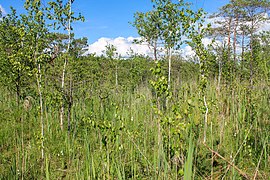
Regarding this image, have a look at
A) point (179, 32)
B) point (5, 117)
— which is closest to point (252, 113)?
point (5, 117)

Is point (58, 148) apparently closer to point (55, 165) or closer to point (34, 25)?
point (55, 165)

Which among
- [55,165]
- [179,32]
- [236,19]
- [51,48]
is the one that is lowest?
[55,165]

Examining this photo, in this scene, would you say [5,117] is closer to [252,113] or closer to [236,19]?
[252,113]

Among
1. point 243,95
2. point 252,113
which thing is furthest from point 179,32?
point 252,113

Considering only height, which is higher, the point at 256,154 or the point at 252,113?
the point at 252,113

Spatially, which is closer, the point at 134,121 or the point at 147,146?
the point at 147,146

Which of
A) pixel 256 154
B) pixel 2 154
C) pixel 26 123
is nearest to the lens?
pixel 256 154

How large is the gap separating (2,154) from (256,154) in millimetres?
4206

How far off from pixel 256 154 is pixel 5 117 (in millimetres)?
6067

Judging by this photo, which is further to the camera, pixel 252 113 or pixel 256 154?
pixel 252 113

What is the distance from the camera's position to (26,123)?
22.5 feet

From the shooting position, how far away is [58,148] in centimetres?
519

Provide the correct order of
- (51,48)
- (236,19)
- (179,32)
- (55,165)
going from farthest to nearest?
(236,19) < (179,32) < (51,48) < (55,165)

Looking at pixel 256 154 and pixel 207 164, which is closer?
pixel 207 164
